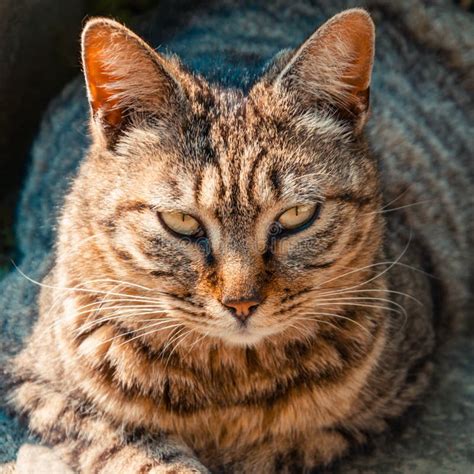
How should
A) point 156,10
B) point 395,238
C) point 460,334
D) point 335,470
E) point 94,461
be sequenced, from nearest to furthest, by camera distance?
point 94,461 → point 335,470 → point 395,238 → point 460,334 → point 156,10

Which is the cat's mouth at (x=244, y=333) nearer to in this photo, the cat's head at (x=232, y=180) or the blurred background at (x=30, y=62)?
the cat's head at (x=232, y=180)

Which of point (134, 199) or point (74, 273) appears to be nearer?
point (134, 199)

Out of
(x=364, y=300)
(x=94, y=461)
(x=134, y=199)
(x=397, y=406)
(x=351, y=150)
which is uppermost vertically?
(x=351, y=150)

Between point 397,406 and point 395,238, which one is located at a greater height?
point 395,238

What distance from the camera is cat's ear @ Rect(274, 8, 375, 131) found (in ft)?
8.91

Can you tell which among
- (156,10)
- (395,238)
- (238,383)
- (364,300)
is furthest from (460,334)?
(156,10)

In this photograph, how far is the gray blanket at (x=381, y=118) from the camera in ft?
10.7

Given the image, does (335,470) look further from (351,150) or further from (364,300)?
(351,150)

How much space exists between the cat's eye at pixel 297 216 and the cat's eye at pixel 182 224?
0.73 feet

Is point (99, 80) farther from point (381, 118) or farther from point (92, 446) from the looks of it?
point (381, 118)

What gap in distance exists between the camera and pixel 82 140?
12.7 ft

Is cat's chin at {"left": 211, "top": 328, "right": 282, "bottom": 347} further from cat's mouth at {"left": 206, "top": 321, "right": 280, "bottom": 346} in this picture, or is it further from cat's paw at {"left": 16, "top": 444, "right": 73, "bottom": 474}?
cat's paw at {"left": 16, "top": 444, "right": 73, "bottom": 474}

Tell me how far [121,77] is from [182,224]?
0.44 m

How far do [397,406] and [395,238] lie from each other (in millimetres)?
589
